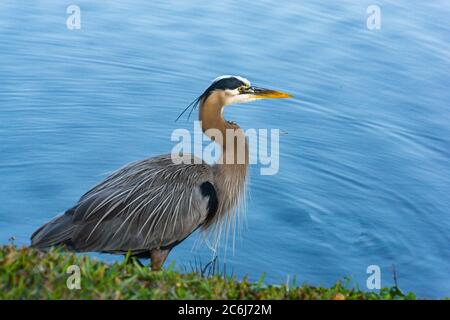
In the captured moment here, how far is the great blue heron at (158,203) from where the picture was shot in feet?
21.0

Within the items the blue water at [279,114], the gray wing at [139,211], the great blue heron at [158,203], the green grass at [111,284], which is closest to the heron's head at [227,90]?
the great blue heron at [158,203]

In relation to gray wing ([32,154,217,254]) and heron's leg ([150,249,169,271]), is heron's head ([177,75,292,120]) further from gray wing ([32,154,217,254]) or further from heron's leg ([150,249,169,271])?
heron's leg ([150,249,169,271])

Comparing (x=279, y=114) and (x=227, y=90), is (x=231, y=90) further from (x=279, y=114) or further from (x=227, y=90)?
(x=279, y=114)

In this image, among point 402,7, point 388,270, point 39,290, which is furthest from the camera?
point 402,7

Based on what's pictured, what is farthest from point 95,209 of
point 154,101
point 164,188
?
point 154,101

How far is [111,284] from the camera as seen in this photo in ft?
15.7

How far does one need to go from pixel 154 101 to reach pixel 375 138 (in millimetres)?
2780

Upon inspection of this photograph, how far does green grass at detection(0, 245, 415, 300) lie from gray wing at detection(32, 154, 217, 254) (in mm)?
1111

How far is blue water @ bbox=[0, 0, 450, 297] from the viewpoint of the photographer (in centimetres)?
770

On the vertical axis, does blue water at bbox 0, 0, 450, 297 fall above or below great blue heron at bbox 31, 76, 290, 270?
above

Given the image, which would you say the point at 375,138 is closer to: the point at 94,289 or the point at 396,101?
the point at 396,101

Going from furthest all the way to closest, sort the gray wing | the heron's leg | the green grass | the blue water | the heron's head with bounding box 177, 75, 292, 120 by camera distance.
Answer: the blue water
the heron's head with bounding box 177, 75, 292, 120
the heron's leg
the gray wing
the green grass

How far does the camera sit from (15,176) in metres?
8.28

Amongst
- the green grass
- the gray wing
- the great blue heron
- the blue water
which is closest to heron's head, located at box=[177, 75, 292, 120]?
the great blue heron
